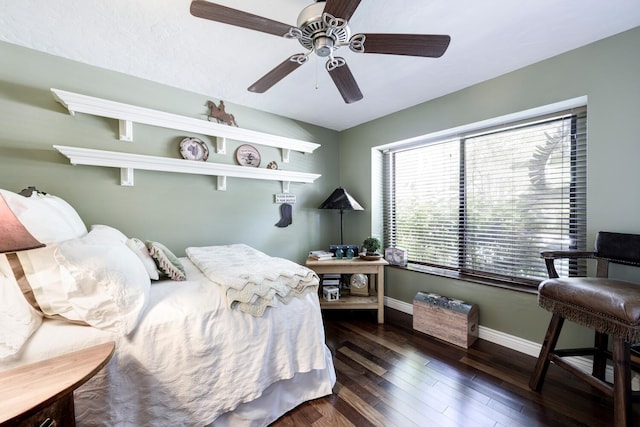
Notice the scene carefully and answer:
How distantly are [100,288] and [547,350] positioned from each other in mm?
2444

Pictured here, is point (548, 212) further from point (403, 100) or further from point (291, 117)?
point (291, 117)

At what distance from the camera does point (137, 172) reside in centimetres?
208

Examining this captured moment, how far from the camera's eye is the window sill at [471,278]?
6.75 feet

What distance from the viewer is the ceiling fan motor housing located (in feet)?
3.70

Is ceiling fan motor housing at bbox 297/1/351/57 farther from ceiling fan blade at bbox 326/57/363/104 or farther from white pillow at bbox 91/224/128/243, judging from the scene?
white pillow at bbox 91/224/128/243

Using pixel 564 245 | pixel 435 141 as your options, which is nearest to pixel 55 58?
pixel 435 141

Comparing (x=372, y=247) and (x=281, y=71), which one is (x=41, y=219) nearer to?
(x=281, y=71)

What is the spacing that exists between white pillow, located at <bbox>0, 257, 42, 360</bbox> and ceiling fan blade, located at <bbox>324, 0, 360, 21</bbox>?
1.60 metres

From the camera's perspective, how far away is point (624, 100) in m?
1.60

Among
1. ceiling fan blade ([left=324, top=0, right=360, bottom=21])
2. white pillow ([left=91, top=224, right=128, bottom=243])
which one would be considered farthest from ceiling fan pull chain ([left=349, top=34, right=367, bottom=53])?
white pillow ([left=91, top=224, right=128, bottom=243])

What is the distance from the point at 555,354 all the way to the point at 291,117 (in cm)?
303

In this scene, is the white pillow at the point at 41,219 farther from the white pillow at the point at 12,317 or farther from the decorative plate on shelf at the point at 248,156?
the decorative plate on shelf at the point at 248,156

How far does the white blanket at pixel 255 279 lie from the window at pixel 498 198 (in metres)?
1.72

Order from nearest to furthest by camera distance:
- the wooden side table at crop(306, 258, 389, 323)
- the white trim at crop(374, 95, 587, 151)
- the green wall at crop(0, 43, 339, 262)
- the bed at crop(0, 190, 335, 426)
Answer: the bed at crop(0, 190, 335, 426) < the green wall at crop(0, 43, 339, 262) < the white trim at crop(374, 95, 587, 151) < the wooden side table at crop(306, 258, 389, 323)
